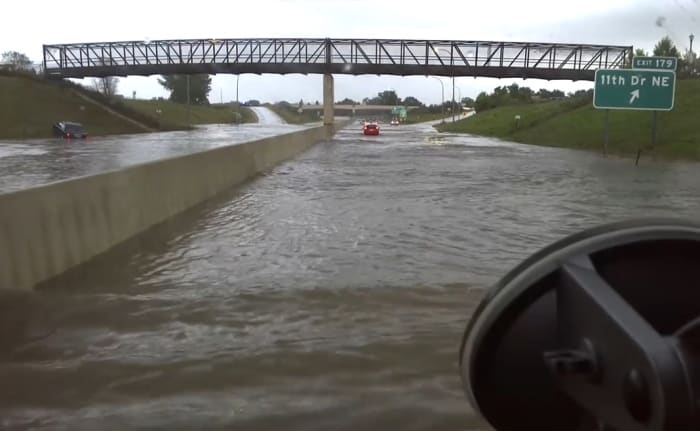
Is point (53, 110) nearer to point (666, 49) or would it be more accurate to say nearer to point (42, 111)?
point (42, 111)

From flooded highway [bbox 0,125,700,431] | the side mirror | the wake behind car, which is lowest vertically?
flooded highway [bbox 0,125,700,431]

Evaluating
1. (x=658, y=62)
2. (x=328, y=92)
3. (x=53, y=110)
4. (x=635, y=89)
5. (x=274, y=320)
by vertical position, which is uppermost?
(x=658, y=62)

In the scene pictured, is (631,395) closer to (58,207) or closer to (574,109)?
(58,207)

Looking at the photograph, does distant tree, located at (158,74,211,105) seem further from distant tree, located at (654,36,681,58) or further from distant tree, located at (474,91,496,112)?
distant tree, located at (654,36,681,58)

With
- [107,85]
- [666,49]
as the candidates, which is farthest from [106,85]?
[666,49]

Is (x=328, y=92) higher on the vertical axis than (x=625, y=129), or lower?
higher

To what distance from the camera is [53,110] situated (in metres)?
77.8

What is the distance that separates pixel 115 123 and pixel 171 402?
81449mm

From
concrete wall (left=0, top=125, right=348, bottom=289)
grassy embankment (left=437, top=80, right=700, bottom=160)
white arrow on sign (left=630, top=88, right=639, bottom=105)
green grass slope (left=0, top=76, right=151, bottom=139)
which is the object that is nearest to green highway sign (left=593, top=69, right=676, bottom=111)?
white arrow on sign (left=630, top=88, right=639, bottom=105)

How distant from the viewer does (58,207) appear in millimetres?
7570

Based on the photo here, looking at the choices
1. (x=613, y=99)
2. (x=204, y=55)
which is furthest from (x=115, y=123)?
(x=613, y=99)

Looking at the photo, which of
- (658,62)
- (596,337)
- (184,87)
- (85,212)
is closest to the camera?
(596,337)

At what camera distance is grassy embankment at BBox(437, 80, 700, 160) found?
1378 inches

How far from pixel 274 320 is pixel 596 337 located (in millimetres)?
4511
